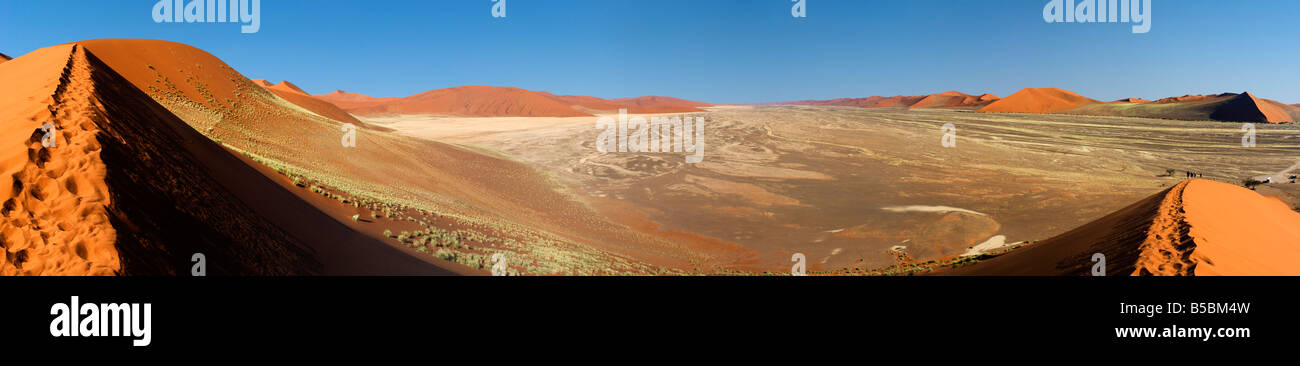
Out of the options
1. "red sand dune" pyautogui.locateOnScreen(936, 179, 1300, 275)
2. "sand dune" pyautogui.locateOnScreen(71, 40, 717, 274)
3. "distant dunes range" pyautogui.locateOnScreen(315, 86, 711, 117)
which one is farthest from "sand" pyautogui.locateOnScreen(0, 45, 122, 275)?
"distant dunes range" pyautogui.locateOnScreen(315, 86, 711, 117)

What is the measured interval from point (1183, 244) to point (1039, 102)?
4171 inches

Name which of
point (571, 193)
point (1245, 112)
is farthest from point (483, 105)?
point (1245, 112)

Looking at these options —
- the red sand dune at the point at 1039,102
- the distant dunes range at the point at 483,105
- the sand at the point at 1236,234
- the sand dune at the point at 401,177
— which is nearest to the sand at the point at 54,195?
the sand dune at the point at 401,177

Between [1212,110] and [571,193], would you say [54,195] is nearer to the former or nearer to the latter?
[571,193]

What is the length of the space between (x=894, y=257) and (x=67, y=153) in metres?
→ 16.4

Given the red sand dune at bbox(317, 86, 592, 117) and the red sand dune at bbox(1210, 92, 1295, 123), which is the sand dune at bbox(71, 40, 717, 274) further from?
the red sand dune at bbox(317, 86, 592, 117)

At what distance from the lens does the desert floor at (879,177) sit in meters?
18.9

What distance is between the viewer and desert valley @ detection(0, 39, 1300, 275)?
5.46m

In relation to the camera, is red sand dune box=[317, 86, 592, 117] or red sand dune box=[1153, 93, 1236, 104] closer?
red sand dune box=[1153, 93, 1236, 104]

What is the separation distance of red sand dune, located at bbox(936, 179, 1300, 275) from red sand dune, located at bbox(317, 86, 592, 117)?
9206cm

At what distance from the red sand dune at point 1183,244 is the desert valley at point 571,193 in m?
0.06

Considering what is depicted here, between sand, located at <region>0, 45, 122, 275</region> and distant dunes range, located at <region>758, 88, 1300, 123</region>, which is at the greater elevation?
distant dunes range, located at <region>758, 88, 1300, 123</region>

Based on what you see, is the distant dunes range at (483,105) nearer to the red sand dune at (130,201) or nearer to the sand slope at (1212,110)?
the sand slope at (1212,110)
